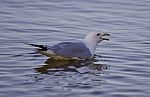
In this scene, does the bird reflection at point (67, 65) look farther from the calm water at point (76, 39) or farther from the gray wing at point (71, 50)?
the gray wing at point (71, 50)

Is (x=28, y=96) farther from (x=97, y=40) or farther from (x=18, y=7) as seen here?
(x=18, y=7)

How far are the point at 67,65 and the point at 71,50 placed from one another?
1.14 feet

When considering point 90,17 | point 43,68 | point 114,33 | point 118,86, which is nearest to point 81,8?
point 90,17

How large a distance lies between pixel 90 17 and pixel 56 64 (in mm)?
3810

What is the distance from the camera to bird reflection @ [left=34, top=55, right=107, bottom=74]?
38.7ft

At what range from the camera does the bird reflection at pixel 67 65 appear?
38.7ft

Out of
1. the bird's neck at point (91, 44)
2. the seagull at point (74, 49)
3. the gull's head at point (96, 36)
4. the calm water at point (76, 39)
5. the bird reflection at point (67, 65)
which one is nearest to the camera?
the calm water at point (76, 39)

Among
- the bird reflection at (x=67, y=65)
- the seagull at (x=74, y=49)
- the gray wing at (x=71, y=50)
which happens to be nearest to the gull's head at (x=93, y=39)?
the seagull at (x=74, y=49)

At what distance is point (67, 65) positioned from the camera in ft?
40.3

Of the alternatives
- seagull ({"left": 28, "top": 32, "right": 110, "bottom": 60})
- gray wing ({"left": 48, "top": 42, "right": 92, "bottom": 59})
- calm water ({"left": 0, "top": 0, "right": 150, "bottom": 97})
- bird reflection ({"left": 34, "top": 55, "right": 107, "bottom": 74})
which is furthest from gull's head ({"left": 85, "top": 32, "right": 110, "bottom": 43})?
bird reflection ({"left": 34, "top": 55, "right": 107, "bottom": 74})

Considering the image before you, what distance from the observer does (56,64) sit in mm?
12344

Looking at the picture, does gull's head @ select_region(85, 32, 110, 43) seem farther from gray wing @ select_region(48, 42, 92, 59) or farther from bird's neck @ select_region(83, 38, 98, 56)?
gray wing @ select_region(48, 42, 92, 59)

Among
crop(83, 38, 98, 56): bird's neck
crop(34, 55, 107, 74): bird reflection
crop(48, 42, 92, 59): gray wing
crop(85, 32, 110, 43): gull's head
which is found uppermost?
crop(85, 32, 110, 43): gull's head

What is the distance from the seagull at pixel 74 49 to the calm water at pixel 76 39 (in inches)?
5.3
